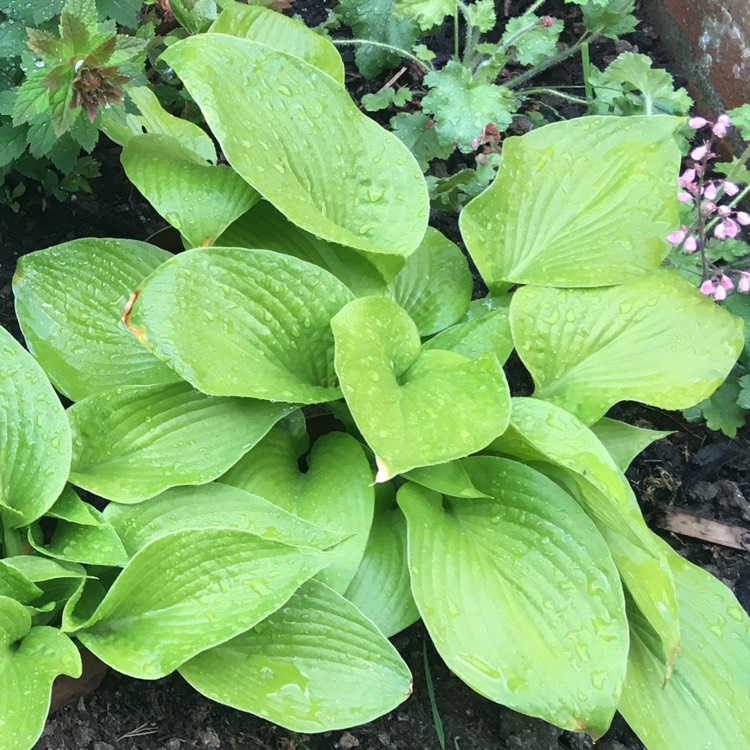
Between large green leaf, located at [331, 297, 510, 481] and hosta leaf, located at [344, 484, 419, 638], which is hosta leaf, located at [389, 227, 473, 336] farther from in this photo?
hosta leaf, located at [344, 484, 419, 638]

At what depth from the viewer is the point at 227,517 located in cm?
93

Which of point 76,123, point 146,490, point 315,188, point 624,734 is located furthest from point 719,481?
point 76,123

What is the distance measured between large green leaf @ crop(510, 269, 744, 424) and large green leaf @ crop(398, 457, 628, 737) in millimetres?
190

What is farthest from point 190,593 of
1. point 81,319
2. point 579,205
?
point 579,205

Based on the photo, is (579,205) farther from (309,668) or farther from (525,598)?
(309,668)

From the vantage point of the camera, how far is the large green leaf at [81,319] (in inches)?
41.9

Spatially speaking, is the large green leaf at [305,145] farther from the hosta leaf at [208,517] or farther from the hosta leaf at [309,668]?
the hosta leaf at [309,668]

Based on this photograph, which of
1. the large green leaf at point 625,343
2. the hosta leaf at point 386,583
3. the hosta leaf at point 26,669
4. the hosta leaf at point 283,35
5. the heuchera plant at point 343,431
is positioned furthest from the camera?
the hosta leaf at point 283,35

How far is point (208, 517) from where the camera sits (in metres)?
0.94

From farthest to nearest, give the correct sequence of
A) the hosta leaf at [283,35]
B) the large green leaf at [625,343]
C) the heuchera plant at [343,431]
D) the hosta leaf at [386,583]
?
the hosta leaf at [283,35], the large green leaf at [625,343], the hosta leaf at [386,583], the heuchera plant at [343,431]

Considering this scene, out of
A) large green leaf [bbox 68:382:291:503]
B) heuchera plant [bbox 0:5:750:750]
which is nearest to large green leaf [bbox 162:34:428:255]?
heuchera plant [bbox 0:5:750:750]

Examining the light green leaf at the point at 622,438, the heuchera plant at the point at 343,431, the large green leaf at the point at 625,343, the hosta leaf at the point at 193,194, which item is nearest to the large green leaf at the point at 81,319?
the heuchera plant at the point at 343,431

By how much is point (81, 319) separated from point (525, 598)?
2.44 ft

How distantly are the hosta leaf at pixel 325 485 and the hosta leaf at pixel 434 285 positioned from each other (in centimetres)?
28
